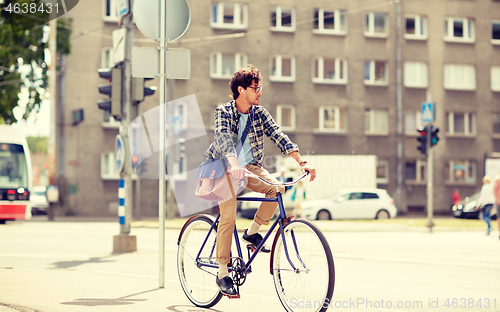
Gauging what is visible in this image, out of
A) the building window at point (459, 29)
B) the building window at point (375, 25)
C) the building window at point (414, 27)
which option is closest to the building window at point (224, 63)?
the building window at point (375, 25)

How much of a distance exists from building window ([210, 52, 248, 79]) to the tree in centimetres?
732

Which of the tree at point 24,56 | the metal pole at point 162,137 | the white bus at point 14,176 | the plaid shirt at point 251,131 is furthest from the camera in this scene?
the tree at point 24,56

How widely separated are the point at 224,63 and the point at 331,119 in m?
6.55

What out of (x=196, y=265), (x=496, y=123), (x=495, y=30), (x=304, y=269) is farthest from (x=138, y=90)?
(x=495, y=30)

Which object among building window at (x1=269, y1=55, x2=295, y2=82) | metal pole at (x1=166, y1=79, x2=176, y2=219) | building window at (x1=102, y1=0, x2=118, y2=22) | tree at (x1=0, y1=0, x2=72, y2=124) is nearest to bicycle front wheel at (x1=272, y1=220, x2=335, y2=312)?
metal pole at (x1=166, y1=79, x2=176, y2=219)

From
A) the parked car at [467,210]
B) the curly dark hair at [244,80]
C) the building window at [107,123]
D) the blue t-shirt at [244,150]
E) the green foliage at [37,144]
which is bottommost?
the parked car at [467,210]

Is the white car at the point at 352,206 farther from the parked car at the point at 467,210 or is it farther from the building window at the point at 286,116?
the building window at the point at 286,116

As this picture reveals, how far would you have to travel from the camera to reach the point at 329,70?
34438mm

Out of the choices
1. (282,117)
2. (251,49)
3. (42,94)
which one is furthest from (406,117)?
(42,94)

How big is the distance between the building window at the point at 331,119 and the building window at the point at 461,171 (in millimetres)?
6584

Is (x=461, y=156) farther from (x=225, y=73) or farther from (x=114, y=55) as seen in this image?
(x=114, y=55)

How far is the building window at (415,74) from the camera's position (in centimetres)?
3522

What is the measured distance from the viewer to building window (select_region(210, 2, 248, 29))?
33.1 meters

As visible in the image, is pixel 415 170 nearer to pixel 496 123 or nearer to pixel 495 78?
pixel 496 123
